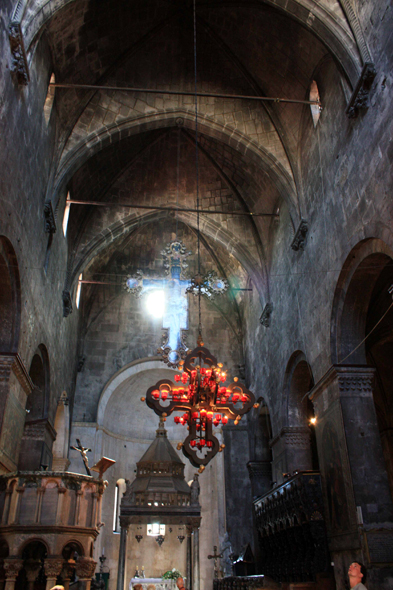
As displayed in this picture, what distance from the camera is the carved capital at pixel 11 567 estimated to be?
7355 mm

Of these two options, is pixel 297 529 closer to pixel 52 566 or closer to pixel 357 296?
pixel 357 296

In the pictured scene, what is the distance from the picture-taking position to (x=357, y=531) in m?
8.96

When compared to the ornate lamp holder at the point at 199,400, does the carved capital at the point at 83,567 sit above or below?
below

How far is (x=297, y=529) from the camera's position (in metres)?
11.7

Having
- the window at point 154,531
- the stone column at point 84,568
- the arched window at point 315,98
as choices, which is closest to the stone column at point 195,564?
the window at point 154,531

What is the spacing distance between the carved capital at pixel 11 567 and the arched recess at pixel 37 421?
5.73m

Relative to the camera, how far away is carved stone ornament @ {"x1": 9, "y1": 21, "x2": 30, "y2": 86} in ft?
28.2

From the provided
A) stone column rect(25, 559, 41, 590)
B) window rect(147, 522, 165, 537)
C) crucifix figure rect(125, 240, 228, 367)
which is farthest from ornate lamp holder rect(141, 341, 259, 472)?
window rect(147, 522, 165, 537)

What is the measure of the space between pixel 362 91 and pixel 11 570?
1025 centimetres

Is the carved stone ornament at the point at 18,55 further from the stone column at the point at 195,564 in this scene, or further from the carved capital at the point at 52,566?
the stone column at the point at 195,564

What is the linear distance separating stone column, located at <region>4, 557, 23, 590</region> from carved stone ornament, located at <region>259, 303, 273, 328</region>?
11.1 meters

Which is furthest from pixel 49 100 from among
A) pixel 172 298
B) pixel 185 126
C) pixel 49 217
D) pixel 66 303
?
pixel 172 298

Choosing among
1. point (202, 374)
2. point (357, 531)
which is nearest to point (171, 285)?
point (202, 374)

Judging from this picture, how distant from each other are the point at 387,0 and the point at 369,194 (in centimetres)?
334
